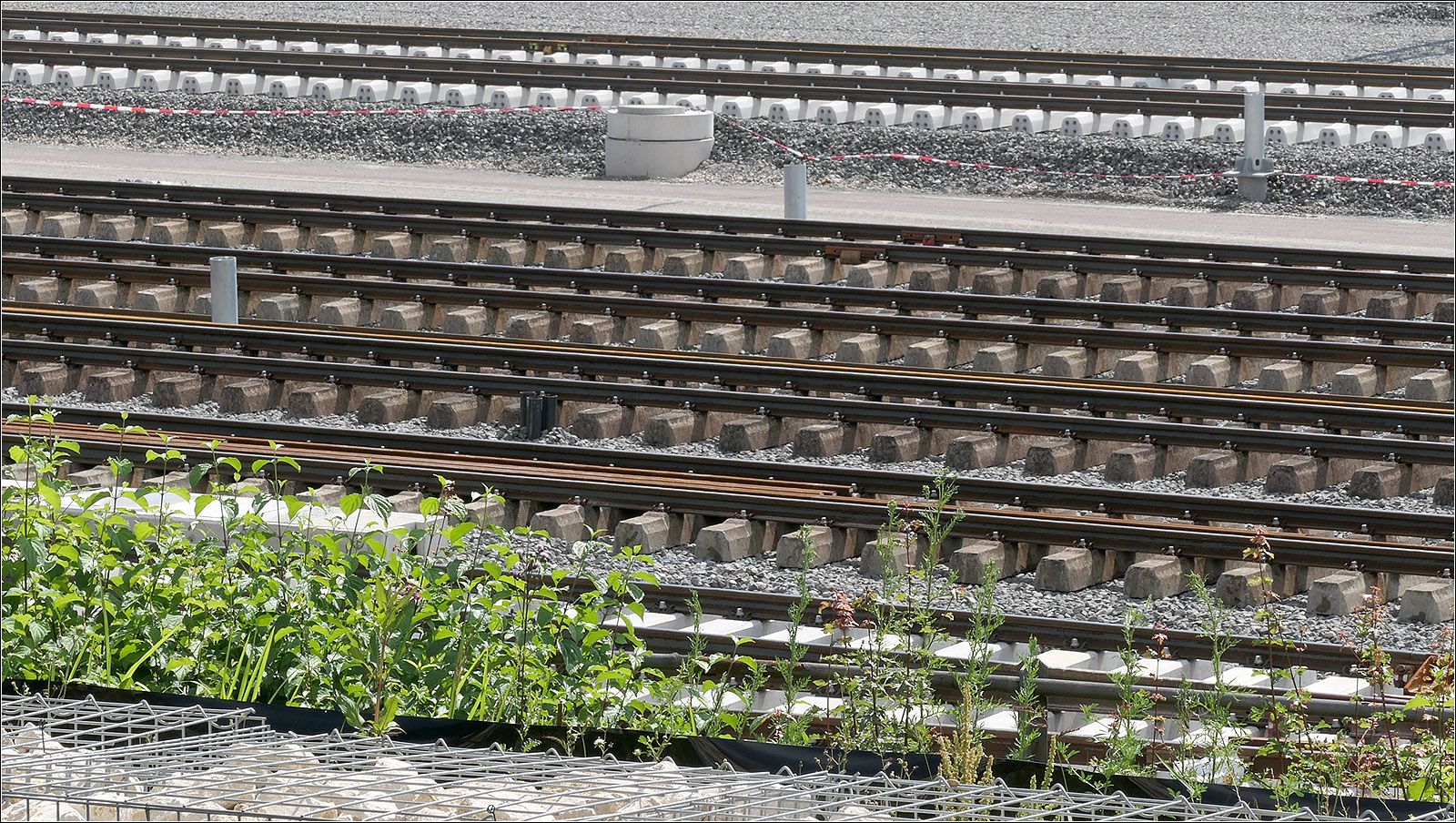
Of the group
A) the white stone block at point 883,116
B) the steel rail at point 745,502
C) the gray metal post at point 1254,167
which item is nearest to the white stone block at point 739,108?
the white stone block at point 883,116

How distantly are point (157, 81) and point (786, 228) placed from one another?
564 inches

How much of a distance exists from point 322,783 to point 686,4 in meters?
37.6

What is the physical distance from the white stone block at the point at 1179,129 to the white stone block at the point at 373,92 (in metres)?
11.2

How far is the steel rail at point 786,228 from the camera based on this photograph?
16453 mm

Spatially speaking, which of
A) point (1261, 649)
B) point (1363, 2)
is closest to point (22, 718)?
point (1261, 649)

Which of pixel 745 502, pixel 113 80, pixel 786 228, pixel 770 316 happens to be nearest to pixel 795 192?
pixel 786 228

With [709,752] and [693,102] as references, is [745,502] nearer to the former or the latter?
[709,752]

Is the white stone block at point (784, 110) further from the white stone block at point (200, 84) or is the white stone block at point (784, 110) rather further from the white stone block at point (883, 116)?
the white stone block at point (200, 84)

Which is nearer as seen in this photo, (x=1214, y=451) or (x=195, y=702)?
(x=195, y=702)

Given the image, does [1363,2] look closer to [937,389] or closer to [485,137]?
[485,137]

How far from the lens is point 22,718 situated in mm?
5055

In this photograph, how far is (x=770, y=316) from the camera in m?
15.0

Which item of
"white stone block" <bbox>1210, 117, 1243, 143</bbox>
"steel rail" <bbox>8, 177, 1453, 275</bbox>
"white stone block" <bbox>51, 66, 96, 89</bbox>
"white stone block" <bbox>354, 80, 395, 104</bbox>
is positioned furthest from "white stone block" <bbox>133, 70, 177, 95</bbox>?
"white stone block" <bbox>1210, 117, 1243, 143</bbox>

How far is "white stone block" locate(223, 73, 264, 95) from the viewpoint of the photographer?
28234 millimetres
